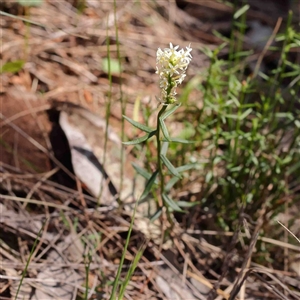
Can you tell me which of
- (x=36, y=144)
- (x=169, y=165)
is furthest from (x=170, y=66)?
(x=36, y=144)

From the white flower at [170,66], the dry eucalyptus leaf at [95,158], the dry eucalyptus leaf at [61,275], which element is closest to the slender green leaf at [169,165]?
the white flower at [170,66]

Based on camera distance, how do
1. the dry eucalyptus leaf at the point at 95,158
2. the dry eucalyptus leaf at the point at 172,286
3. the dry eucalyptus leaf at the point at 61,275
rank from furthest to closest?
the dry eucalyptus leaf at the point at 95,158 < the dry eucalyptus leaf at the point at 172,286 < the dry eucalyptus leaf at the point at 61,275

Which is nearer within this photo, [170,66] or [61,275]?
[170,66]

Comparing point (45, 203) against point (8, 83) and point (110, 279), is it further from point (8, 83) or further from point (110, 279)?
point (8, 83)

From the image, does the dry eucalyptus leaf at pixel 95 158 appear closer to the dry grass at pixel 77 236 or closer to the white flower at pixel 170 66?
the dry grass at pixel 77 236

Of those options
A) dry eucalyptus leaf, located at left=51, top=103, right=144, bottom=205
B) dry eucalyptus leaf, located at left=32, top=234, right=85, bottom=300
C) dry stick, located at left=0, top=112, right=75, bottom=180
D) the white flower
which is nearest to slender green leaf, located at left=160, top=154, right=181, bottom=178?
the white flower

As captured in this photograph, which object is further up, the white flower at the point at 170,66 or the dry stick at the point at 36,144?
the white flower at the point at 170,66

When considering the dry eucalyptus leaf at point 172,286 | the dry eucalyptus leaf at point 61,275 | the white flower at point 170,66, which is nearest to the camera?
the white flower at point 170,66

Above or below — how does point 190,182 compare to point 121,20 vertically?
below

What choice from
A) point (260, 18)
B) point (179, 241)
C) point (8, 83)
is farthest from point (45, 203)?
point (260, 18)

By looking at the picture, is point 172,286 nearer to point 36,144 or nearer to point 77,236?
point 77,236

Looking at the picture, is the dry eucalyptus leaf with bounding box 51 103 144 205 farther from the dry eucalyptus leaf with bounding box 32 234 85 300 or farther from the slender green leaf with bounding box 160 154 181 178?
the slender green leaf with bounding box 160 154 181 178
